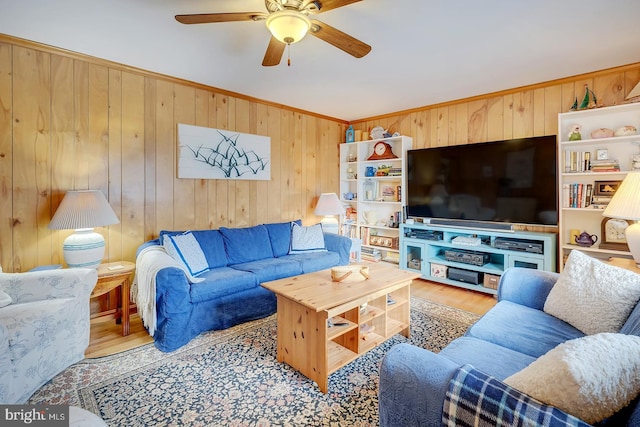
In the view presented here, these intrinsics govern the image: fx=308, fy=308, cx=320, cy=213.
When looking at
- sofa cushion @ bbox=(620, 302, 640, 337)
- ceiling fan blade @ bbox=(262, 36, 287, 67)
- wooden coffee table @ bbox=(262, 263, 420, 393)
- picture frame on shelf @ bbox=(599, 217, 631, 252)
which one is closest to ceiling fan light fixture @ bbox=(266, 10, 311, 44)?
ceiling fan blade @ bbox=(262, 36, 287, 67)

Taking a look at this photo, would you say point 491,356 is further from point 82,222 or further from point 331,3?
point 82,222

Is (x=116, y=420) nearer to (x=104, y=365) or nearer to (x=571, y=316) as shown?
(x=104, y=365)

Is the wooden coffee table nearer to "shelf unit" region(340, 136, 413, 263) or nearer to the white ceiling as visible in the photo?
the white ceiling

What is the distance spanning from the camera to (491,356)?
144cm

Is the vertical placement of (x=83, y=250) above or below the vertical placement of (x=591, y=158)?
below

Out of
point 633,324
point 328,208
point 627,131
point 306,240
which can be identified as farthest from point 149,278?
point 627,131

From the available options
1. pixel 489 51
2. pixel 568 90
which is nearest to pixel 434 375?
pixel 489 51

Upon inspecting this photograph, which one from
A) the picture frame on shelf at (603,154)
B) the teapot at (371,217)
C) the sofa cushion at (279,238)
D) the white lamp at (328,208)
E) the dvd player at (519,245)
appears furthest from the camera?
the teapot at (371,217)

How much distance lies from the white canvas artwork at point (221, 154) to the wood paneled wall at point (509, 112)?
6.74 feet

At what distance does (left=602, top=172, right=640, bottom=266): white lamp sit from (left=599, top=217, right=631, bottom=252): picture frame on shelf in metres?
0.86

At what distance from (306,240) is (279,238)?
0.32 m

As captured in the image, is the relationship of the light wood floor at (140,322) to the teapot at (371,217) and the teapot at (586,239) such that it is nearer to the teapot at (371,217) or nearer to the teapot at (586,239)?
the teapot at (586,239)

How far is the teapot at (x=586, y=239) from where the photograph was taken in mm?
2932

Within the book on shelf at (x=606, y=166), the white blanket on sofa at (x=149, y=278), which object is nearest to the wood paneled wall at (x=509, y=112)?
the book on shelf at (x=606, y=166)
